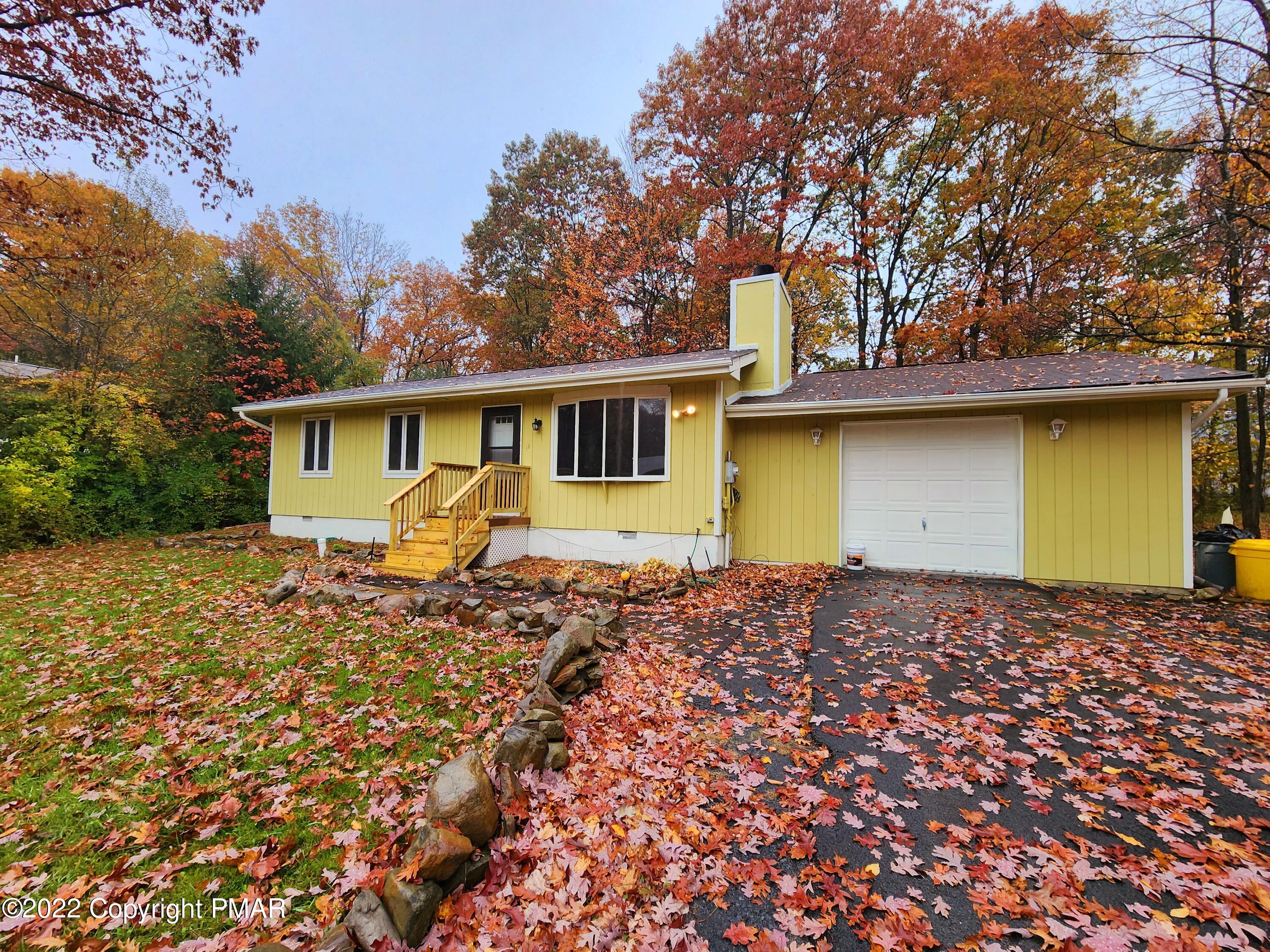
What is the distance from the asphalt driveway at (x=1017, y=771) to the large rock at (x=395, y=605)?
3.11 meters

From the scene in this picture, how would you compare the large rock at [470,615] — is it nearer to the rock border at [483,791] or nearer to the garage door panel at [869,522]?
the rock border at [483,791]

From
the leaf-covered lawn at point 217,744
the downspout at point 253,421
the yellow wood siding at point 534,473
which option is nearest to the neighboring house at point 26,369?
the downspout at point 253,421

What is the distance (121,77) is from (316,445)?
650 centimetres

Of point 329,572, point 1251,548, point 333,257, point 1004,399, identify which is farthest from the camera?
point 333,257

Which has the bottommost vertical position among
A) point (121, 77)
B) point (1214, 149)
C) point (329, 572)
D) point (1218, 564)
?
point (329, 572)

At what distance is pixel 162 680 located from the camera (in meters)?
3.52

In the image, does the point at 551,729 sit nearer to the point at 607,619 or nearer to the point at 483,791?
the point at 483,791

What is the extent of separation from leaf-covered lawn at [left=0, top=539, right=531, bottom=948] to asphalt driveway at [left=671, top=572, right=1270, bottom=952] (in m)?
1.69

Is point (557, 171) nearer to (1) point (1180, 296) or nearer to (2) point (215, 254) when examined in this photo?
(2) point (215, 254)

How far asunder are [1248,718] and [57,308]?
71.1 ft

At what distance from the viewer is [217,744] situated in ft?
9.17

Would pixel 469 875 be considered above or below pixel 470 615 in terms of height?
below

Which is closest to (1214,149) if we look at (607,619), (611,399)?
(611,399)

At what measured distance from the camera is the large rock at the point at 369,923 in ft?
5.33
